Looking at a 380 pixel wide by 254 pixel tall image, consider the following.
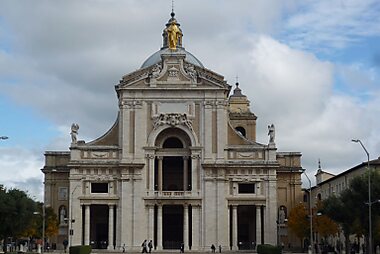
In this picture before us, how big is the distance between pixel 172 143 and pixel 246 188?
456 inches

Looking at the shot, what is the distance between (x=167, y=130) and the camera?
338ft

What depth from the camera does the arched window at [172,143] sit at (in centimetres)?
10400

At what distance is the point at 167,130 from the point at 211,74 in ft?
30.8

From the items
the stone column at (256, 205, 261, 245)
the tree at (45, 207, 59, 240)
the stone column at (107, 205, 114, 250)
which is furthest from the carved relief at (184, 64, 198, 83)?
the tree at (45, 207, 59, 240)

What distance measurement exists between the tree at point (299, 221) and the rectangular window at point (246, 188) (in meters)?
6.26

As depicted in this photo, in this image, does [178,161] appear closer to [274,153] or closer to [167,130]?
[167,130]

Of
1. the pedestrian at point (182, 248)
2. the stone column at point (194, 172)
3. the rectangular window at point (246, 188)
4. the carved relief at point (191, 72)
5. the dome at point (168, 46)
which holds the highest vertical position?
the dome at point (168, 46)

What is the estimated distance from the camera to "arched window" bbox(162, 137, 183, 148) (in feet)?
341

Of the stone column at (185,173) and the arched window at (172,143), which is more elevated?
the arched window at (172,143)

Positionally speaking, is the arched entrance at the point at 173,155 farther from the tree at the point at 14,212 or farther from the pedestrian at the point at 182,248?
the tree at the point at 14,212

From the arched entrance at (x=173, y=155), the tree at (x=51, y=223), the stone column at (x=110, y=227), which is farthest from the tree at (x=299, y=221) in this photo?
the tree at (x=51, y=223)

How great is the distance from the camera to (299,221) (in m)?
99.8

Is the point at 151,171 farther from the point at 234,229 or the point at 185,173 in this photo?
the point at 234,229

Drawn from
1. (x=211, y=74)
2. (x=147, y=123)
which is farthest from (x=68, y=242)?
(x=211, y=74)
